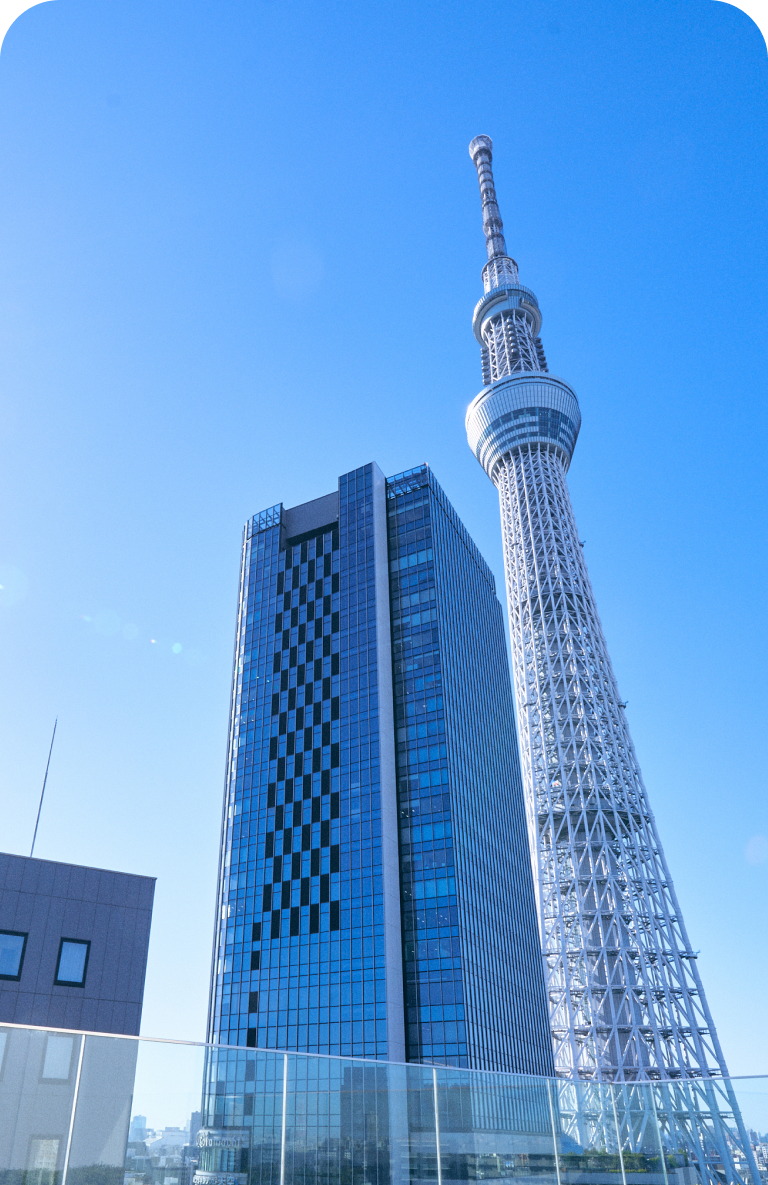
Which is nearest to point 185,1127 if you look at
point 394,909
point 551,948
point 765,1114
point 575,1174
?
point 575,1174

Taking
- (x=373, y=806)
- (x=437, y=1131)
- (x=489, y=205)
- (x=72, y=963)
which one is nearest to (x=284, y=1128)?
(x=437, y=1131)

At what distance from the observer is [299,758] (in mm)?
87938

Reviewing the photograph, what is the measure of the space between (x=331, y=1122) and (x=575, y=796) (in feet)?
299

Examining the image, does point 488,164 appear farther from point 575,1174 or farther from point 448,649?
point 575,1174

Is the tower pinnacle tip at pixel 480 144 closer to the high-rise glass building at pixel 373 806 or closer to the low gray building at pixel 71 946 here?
the high-rise glass building at pixel 373 806

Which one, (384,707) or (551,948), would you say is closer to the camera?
(384,707)

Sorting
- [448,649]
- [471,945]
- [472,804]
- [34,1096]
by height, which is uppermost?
[448,649]

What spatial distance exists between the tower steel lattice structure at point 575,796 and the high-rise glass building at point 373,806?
435cm

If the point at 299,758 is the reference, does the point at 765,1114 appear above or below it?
below

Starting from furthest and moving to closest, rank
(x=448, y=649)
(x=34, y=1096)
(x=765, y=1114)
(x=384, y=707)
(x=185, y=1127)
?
1. (x=448, y=649)
2. (x=384, y=707)
3. (x=765, y=1114)
4. (x=185, y=1127)
5. (x=34, y=1096)

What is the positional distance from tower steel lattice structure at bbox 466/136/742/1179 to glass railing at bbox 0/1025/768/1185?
193 feet

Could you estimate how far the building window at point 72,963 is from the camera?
105 ft

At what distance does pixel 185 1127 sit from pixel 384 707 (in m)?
72.7

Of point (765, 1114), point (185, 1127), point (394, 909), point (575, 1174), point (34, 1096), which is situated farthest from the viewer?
point (394, 909)
